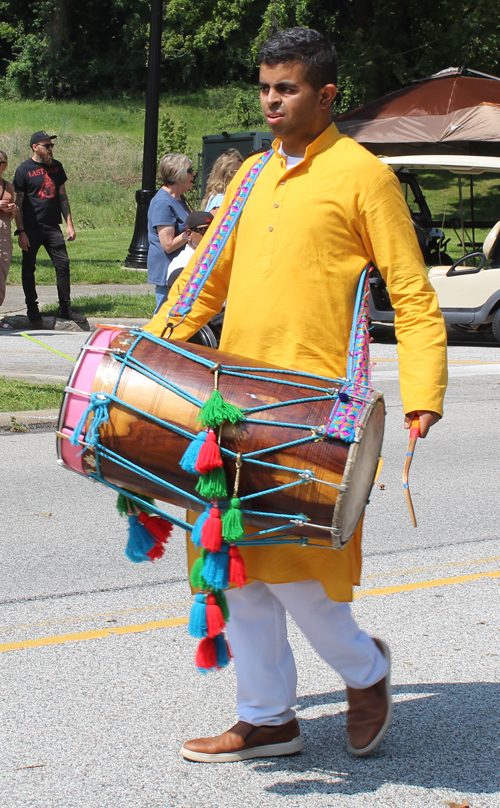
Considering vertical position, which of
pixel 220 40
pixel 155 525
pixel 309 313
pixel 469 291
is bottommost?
pixel 469 291

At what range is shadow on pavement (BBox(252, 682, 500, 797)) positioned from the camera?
278cm

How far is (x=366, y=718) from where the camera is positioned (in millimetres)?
2895

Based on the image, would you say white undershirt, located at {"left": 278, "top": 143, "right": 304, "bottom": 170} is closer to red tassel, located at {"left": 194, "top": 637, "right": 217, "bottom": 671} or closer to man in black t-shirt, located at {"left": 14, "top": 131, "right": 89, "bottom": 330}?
red tassel, located at {"left": 194, "top": 637, "right": 217, "bottom": 671}

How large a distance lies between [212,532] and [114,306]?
1088 centimetres

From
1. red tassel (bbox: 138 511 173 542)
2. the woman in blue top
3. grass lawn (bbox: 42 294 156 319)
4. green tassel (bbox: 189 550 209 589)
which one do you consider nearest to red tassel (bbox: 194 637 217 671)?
green tassel (bbox: 189 550 209 589)

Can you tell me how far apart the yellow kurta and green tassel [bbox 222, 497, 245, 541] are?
0.22m

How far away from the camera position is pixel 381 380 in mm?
9656

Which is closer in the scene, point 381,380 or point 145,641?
point 145,641

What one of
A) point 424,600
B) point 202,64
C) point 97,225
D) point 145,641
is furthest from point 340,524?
point 202,64

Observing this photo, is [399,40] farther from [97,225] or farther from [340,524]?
[340,524]

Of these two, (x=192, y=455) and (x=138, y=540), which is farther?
(x=138, y=540)

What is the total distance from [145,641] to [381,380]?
624 cm

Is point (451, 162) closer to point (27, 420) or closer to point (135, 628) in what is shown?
point (27, 420)

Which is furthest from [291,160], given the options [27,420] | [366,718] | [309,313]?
[27,420]
